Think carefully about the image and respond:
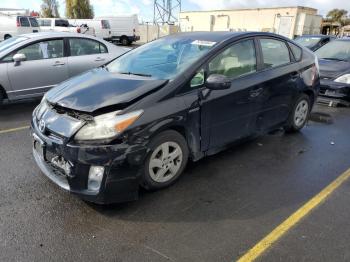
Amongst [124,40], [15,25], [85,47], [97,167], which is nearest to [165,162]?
[97,167]

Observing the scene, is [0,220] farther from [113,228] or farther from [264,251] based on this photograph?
[264,251]

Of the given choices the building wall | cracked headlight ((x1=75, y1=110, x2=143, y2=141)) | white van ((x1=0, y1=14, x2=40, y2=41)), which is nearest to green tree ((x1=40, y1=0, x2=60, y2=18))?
the building wall

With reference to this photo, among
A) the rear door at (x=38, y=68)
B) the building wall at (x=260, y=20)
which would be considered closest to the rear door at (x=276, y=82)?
the rear door at (x=38, y=68)

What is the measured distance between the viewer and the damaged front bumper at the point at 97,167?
2.92m

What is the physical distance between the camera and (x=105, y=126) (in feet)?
9.74

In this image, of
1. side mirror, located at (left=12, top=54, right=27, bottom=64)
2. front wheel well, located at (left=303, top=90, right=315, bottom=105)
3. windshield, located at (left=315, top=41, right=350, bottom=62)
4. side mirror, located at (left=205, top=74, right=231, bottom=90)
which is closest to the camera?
side mirror, located at (left=205, top=74, right=231, bottom=90)

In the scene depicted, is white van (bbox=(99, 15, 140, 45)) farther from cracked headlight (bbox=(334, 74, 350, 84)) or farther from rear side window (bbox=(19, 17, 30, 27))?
cracked headlight (bbox=(334, 74, 350, 84))

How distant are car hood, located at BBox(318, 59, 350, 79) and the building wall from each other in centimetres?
2439

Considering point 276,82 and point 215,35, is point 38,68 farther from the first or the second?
point 276,82

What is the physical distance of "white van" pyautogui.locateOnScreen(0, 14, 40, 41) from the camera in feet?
73.3

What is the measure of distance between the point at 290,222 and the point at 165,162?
131 centimetres

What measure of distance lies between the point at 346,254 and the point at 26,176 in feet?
10.7

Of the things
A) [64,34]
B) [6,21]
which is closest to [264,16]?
[6,21]

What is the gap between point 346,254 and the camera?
267 cm
